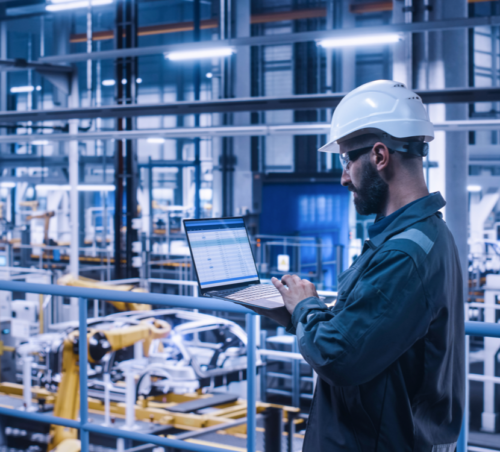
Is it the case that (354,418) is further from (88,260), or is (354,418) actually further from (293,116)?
(293,116)

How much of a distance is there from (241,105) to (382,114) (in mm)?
3241

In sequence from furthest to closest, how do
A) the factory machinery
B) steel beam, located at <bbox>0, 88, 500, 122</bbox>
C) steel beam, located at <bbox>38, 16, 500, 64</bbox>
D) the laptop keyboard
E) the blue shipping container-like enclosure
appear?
the blue shipping container-like enclosure → the factory machinery → steel beam, located at <bbox>38, 16, 500, 64</bbox> → steel beam, located at <bbox>0, 88, 500, 122</bbox> → the laptop keyboard

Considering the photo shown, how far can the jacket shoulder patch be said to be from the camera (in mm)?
1129

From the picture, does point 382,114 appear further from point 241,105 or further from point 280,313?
point 241,105

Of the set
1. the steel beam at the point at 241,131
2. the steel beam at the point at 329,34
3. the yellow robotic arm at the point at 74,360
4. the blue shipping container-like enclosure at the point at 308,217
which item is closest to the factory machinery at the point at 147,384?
the yellow robotic arm at the point at 74,360

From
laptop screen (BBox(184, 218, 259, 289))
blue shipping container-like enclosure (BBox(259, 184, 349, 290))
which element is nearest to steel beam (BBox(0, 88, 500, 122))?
laptop screen (BBox(184, 218, 259, 289))

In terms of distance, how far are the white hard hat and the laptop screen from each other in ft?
1.54

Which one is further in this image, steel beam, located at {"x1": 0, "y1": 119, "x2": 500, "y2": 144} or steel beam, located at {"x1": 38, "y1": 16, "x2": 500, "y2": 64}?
steel beam, located at {"x1": 0, "y1": 119, "x2": 500, "y2": 144}

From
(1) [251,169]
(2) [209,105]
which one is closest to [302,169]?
(1) [251,169]

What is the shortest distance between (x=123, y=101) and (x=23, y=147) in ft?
47.6

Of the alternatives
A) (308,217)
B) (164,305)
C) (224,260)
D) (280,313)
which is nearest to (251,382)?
(164,305)

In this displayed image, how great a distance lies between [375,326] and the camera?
1083mm

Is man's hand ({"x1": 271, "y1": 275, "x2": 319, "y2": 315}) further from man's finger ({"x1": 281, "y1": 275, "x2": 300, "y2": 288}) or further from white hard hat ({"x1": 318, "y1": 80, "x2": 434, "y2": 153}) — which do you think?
white hard hat ({"x1": 318, "y1": 80, "x2": 434, "y2": 153})

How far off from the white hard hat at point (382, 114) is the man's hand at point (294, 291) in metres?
0.33
